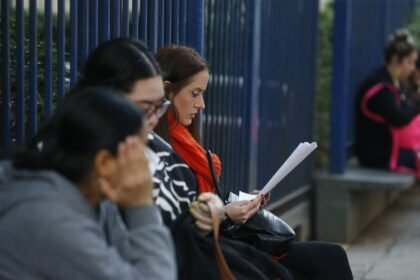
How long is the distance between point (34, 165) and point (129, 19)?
6.97ft

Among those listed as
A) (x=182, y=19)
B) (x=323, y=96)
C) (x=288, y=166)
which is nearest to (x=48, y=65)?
(x=288, y=166)

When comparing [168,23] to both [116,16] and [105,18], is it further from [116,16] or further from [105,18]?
[105,18]

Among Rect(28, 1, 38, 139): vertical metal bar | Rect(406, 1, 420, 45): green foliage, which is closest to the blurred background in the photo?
Rect(28, 1, 38, 139): vertical metal bar

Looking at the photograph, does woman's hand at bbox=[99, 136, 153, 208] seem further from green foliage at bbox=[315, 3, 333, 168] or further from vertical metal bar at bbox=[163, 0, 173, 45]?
green foliage at bbox=[315, 3, 333, 168]

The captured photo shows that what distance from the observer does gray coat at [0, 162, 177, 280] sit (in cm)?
259

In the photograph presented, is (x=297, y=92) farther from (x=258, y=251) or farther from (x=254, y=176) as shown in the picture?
(x=258, y=251)

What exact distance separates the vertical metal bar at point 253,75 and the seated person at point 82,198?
3.82 metres

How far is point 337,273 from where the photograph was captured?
13.8ft

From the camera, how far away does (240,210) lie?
3.92 metres

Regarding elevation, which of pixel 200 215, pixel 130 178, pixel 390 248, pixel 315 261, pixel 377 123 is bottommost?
pixel 390 248

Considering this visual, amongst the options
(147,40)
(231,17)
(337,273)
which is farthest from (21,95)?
(231,17)

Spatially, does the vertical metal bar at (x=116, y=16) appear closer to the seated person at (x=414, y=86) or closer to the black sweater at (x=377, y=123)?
the black sweater at (x=377, y=123)

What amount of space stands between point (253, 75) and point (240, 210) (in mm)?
2804

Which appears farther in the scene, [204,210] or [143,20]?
[143,20]
